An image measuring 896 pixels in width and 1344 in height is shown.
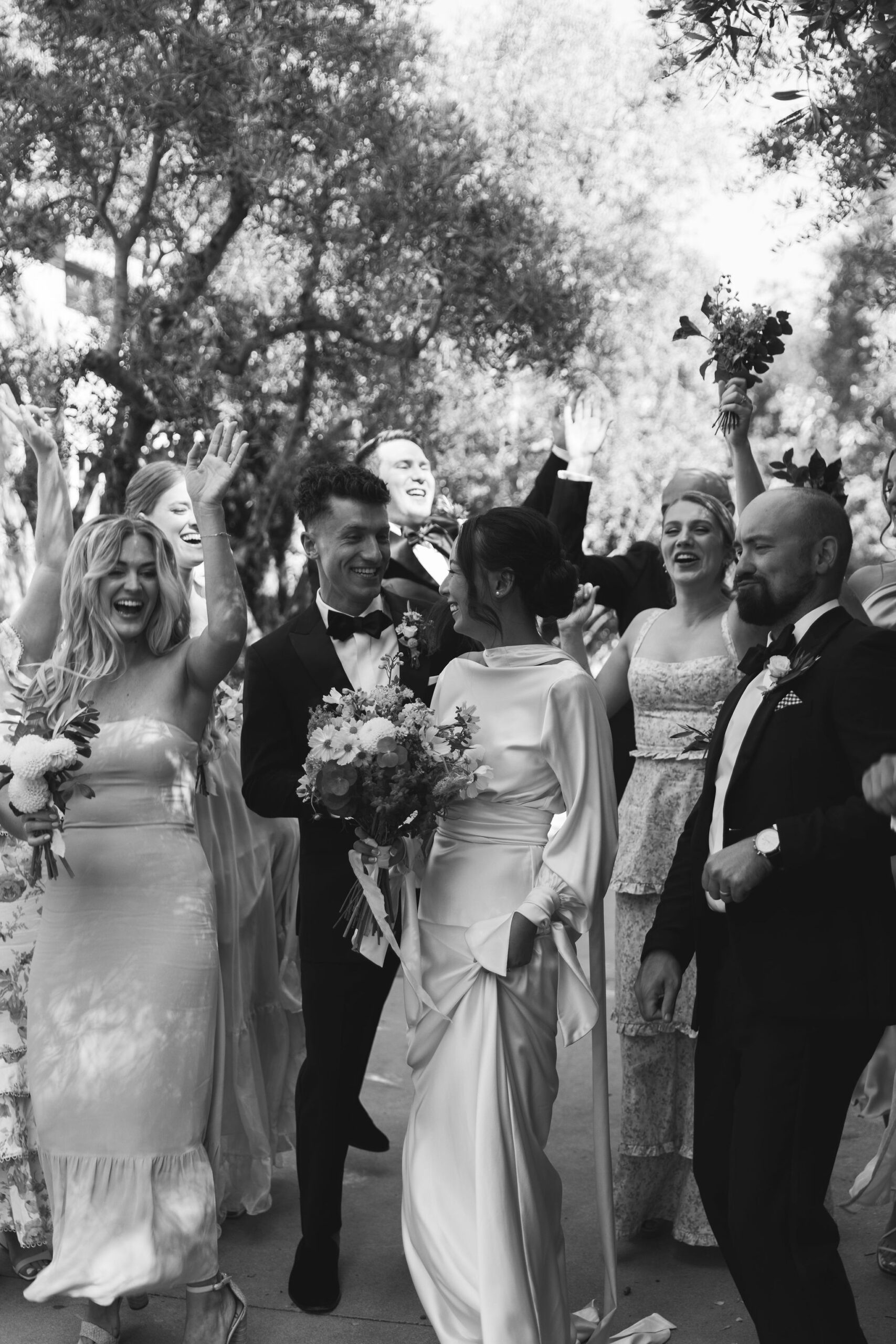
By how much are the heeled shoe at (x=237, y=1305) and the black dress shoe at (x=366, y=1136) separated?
1.42 meters


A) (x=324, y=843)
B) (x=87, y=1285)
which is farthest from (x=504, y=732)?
(x=87, y=1285)

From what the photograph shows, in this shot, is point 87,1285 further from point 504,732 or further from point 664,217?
point 664,217

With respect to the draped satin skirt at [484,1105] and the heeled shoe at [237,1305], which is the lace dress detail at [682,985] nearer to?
the draped satin skirt at [484,1105]

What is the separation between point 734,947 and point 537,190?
10.4 metres

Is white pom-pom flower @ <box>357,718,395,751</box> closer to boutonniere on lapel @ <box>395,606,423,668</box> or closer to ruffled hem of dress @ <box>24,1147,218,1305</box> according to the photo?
boutonniere on lapel @ <box>395,606,423,668</box>

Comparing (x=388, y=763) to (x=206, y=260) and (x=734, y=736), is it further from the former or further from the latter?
(x=206, y=260)

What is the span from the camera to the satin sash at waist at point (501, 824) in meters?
4.44

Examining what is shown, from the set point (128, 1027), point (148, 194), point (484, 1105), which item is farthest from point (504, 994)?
point (148, 194)

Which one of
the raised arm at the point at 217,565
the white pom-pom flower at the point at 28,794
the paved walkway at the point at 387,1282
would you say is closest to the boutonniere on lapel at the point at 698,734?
the raised arm at the point at 217,565

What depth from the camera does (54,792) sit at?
4.36 m

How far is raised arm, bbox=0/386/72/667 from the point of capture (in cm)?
548

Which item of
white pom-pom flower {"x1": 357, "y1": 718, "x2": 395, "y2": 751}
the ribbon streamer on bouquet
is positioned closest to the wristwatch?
white pom-pom flower {"x1": 357, "y1": 718, "x2": 395, "y2": 751}

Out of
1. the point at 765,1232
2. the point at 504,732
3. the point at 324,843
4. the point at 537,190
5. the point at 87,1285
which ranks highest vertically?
the point at 537,190

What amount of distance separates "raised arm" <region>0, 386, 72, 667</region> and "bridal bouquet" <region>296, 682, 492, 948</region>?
1.55 m
